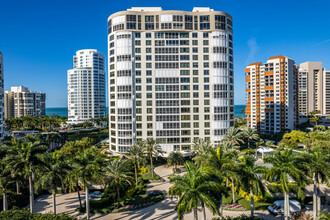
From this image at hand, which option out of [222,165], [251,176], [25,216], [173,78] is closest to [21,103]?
[173,78]

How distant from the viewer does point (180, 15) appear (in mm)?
70688

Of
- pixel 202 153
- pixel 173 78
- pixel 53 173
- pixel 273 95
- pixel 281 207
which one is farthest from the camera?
pixel 273 95

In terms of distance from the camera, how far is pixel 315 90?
16825 cm

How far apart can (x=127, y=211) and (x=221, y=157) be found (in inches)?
750

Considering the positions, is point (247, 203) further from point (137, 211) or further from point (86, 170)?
point (86, 170)

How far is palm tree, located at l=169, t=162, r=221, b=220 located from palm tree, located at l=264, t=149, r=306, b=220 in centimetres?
990

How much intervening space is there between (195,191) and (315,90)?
186 m

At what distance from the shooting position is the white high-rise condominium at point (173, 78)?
70625 mm

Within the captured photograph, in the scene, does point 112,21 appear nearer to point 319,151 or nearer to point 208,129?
point 208,129

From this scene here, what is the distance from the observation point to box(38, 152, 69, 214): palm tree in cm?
3212

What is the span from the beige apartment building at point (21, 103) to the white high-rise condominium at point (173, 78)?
487ft

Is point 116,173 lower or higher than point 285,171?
lower

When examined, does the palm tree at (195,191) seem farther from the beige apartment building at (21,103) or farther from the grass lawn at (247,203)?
the beige apartment building at (21,103)

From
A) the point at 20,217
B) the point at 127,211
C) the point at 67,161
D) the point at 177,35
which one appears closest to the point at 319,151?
the point at 127,211
